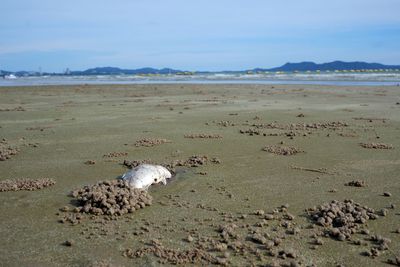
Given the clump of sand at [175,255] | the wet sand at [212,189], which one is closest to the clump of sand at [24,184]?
the wet sand at [212,189]

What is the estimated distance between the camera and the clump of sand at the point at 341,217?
5.23 meters

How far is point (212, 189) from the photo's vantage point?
23.5 feet

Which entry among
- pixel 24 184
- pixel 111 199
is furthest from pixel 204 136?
pixel 111 199

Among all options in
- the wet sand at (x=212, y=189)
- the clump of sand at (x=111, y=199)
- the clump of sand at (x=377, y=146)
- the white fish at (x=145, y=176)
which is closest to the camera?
the wet sand at (x=212, y=189)

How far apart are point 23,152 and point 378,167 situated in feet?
26.7

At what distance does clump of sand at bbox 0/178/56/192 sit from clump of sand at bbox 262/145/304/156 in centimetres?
501

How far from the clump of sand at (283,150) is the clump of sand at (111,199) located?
4228 mm

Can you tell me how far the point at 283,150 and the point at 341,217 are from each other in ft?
14.2

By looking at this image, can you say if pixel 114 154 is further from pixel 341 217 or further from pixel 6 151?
pixel 341 217

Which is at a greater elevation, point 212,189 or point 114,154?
point 114,154

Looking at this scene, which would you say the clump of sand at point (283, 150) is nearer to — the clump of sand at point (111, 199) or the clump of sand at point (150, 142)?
the clump of sand at point (150, 142)

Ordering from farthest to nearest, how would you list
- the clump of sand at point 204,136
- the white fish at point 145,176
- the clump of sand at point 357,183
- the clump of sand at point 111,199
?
A: the clump of sand at point 204,136 < the clump of sand at point 357,183 < the white fish at point 145,176 < the clump of sand at point 111,199

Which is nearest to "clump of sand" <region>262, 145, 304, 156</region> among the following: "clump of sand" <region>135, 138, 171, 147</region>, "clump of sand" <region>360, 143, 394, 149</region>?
"clump of sand" <region>360, 143, 394, 149</region>

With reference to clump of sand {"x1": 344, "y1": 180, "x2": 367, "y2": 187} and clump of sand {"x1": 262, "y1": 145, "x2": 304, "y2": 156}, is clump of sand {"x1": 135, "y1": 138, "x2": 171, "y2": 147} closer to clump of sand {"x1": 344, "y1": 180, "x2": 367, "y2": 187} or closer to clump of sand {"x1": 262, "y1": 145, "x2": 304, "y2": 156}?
clump of sand {"x1": 262, "y1": 145, "x2": 304, "y2": 156}
